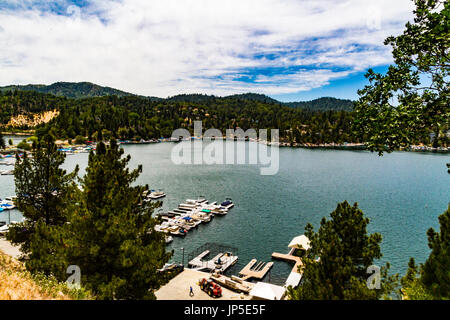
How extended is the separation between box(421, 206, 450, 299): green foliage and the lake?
16.5 metres

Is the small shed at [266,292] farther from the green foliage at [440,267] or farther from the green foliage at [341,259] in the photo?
the green foliage at [440,267]

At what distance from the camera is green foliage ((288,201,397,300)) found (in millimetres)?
9617

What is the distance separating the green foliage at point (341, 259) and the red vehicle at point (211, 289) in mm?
10674

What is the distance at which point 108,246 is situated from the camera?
11.6 m

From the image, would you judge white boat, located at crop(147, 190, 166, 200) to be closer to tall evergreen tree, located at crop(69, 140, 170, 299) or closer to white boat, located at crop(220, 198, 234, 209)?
white boat, located at crop(220, 198, 234, 209)

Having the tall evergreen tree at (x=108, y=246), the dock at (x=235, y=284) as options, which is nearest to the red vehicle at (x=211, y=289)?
the dock at (x=235, y=284)

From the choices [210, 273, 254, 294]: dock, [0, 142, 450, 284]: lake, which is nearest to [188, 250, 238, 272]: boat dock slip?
[0, 142, 450, 284]: lake

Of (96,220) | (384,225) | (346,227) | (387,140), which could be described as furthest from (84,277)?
(384,225)

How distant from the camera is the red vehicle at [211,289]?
65.1 ft
